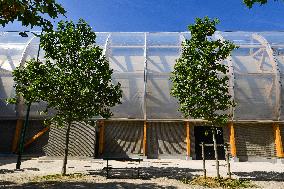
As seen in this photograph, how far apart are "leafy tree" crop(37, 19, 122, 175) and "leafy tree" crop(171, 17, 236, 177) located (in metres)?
4.21

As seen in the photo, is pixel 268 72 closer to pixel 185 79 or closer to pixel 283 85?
pixel 283 85

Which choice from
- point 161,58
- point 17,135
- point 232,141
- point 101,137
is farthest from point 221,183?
point 17,135

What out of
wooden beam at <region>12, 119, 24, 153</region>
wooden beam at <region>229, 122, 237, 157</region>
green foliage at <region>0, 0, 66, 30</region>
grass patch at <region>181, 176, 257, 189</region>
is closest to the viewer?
green foliage at <region>0, 0, 66, 30</region>

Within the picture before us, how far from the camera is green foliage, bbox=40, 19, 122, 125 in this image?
49.5ft

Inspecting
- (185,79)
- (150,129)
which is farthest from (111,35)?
(185,79)

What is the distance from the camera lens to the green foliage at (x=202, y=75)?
14.2 meters

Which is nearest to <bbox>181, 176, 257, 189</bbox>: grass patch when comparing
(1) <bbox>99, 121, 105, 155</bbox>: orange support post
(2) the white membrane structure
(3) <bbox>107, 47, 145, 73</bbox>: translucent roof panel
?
(2) the white membrane structure

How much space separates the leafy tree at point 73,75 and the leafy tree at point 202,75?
13.8 ft

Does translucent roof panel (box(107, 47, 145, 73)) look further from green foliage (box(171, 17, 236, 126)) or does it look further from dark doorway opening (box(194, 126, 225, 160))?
green foliage (box(171, 17, 236, 126))

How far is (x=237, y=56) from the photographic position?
95.6ft

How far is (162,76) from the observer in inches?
1112

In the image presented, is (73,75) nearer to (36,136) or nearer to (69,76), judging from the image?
(69,76)

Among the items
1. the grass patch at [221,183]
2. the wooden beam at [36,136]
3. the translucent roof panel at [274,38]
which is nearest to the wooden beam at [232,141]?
the translucent roof panel at [274,38]

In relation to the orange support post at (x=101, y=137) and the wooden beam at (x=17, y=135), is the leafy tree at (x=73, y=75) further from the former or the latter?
the wooden beam at (x=17, y=135)
